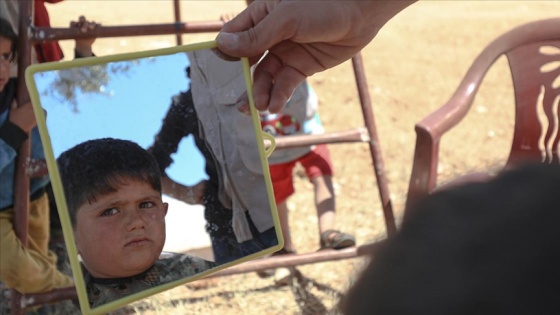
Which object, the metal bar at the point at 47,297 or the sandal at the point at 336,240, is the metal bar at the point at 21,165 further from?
the sandal at the point at 336,240

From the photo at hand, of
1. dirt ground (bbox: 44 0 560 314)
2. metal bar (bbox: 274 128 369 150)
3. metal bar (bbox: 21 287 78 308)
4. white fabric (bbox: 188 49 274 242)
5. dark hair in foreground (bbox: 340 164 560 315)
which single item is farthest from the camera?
dirt ground (bbox: 44 0 560 314)

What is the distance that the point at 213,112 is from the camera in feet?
5.64

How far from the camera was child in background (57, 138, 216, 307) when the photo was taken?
144cm

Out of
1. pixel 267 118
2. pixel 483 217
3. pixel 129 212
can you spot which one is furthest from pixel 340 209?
pixel 483 217

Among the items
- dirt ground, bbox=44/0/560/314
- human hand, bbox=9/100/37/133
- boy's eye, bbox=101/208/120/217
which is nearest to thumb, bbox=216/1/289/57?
boy's eye, bbox=101/208/120/217

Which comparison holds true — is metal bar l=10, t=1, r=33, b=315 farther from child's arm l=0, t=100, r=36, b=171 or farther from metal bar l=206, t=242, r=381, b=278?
metal bar l=206, t=242, r=381, b=278

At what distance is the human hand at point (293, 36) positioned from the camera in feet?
5.18

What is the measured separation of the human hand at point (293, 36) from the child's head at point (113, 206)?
278 millimetres

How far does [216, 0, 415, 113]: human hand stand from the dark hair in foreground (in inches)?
40.4

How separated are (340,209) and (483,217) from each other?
305 centimetres

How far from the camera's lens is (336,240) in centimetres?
273

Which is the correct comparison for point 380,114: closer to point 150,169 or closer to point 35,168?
point 35,168

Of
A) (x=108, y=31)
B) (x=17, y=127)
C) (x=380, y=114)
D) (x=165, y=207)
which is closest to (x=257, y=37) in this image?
(x=165, y=207)

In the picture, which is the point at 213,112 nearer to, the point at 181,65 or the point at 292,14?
the point at 181,65
